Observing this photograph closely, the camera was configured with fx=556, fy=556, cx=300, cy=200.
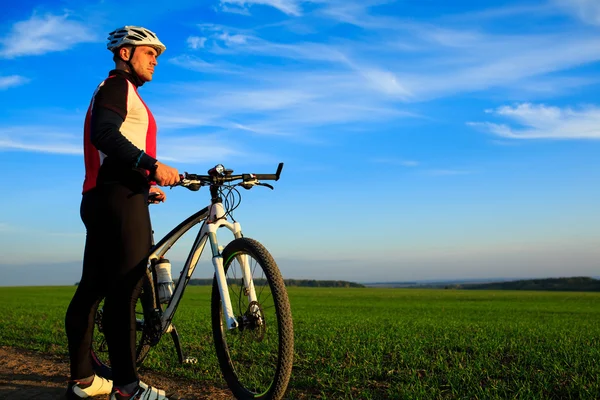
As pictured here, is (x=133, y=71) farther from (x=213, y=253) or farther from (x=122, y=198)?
(x=213, y=253)

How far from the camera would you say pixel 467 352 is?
696 centimetres

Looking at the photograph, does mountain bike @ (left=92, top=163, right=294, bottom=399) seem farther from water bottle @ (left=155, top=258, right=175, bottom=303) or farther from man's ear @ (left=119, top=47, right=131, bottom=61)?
man's ear @ (left=119, top=47, right=131, bottom=61)

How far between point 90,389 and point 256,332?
1.82 meters

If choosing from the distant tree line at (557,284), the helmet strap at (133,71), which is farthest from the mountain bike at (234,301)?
the distant tree line at (557,284)

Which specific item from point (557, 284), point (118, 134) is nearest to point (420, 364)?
point (118, 134)

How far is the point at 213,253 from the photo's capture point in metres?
4.47

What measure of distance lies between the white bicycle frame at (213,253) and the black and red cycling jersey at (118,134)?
2.00ft

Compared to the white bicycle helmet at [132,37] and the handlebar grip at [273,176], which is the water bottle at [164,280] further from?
the white bicycle helmet at [132,37]

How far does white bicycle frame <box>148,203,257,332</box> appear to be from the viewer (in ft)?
14.0

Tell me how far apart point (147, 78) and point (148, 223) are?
3.94ft

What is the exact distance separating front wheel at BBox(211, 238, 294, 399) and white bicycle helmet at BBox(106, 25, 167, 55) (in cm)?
176

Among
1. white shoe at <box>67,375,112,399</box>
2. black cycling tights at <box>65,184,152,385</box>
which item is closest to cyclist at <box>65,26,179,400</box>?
black cycling tights at <box>65,184,152,385</box>

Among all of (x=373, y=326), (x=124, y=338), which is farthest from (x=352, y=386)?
(x=373, y=326)

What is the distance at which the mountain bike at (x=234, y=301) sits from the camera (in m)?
3.96
